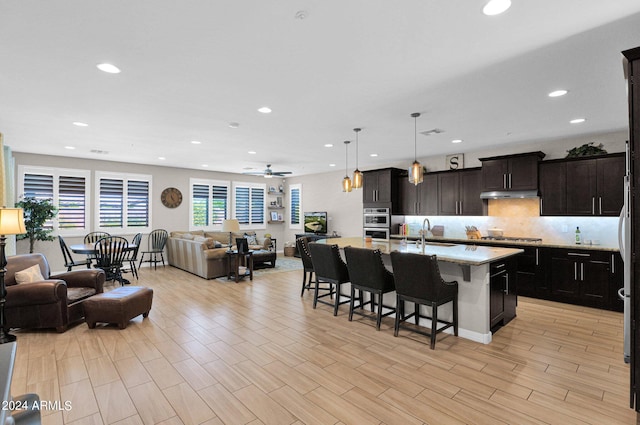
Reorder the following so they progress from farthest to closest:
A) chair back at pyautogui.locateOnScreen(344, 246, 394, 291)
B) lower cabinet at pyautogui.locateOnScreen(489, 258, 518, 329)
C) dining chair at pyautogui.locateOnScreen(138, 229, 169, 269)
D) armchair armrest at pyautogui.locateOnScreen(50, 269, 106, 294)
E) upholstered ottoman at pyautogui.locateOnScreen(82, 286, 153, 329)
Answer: dining chair at pyautogui.locateOnScreen(138, 229, 169, 269) < armchair armrest at pyautogui.locateOnScreen(50, 269, 106, 294) < upholstered ottoman at pyautogui.locateOnScreen(82, 286, 153, 329) < chair back at pyautogui.locateOnScreen(344, 246, 394, 291) < lower cabinet at pyautogui.locateOnScreen(489, 258, 518, 329)

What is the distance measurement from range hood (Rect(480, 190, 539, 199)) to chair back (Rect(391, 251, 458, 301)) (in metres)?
3.11

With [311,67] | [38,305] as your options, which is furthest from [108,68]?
[38,305]

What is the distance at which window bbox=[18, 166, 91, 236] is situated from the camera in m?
6.84

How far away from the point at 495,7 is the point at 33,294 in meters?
5.24

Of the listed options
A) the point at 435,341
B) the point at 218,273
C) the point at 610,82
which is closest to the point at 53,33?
the point at 435,341

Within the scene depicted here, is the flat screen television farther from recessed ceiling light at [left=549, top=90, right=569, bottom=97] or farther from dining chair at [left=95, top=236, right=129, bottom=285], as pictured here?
recessed ceiling light at [left=549, top=90, right=569, bottom=97]

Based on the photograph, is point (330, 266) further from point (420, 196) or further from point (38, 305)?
point (420, 196)

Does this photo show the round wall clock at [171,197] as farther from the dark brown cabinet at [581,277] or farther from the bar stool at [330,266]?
the dark brown cabinet at [581,277]

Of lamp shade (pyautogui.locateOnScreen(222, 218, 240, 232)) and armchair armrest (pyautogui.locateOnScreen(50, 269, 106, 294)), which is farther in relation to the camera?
lamp shade (pyautogui.locateOnScreen(222, 218, 240, 232))

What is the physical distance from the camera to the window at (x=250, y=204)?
10289 millimetres

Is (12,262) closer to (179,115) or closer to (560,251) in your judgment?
(179,115)

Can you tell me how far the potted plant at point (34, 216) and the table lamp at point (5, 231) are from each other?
3417 mm

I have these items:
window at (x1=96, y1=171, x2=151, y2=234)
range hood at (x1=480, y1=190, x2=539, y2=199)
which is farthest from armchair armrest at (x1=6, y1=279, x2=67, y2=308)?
range hood at (x1=480, y1=190, x2=539, y2=199)

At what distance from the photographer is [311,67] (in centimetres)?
280
